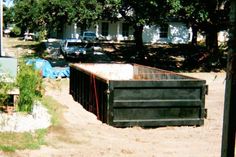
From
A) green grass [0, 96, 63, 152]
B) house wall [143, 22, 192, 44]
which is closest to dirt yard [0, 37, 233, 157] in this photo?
green grass [0, 96, 63, 152]

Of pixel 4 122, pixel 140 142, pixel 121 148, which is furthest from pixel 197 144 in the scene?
pixel 4 122

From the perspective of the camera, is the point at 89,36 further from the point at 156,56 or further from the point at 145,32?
the point at 156,56

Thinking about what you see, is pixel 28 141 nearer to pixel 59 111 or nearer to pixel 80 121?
pixel 80 121

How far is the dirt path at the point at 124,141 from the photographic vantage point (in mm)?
8406

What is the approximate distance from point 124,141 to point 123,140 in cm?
10

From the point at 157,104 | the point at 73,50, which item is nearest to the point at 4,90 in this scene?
the point at 157,104

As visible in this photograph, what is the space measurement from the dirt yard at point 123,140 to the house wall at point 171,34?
134ft

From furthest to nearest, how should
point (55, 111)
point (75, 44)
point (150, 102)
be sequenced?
point (75, 44) < point (55, 111) < point (150, 102)

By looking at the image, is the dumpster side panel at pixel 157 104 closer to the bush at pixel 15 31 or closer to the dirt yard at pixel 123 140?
the dirt yard at pixel 123 140

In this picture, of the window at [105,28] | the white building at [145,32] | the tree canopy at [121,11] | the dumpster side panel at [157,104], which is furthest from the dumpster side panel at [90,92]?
the window at [105,28]

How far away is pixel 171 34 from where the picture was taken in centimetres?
5384

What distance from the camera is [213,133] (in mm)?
10836

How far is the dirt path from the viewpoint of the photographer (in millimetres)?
8406

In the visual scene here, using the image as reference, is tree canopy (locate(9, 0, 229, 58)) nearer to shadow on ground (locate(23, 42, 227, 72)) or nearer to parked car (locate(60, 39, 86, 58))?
shadow on ground (locate(23, 42, 227, 72))
